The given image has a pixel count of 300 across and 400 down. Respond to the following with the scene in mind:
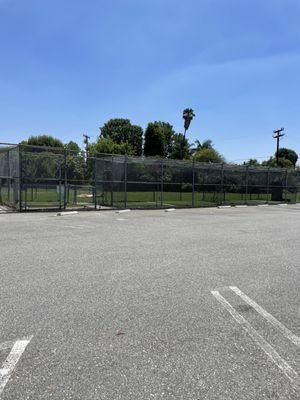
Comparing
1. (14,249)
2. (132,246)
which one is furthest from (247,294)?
(14,249)

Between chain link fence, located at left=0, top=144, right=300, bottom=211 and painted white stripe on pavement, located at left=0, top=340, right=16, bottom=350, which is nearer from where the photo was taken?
painted white stripe on pavement, located at left=0, top=340, right=16, bottom=350

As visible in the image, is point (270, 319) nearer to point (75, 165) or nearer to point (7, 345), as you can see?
point (7, 345)

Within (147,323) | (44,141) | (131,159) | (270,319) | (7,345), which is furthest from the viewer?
(44,141)

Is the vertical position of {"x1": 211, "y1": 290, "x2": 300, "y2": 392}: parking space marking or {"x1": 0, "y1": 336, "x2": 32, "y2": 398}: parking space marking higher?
{"x1": 0, "y1": 336, "x2": 32, "y2": 398}: parking space marking

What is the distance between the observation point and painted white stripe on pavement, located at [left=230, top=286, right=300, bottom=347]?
4.31 meters

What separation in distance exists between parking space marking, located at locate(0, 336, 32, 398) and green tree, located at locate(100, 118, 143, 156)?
7934 centimetres

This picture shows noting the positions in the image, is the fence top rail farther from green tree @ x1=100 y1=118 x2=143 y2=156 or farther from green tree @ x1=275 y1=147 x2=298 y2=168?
green tree @ x1=275 y1=147 x2=298 y2=168

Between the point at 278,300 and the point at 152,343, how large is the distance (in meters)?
2.29

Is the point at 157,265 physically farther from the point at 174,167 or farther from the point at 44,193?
the point at 174,167

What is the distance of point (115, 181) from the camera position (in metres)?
22.2

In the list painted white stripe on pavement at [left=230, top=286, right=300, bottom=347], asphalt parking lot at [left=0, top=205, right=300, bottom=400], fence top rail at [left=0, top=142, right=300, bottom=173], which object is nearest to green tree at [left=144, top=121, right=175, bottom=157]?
fence top rail at [left=0, top=142, right=300, bottom=173]

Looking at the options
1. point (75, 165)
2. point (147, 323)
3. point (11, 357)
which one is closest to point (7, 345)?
point (11, 357)

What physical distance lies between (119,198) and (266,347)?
61.4 feet

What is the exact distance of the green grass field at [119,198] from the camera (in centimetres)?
2052
